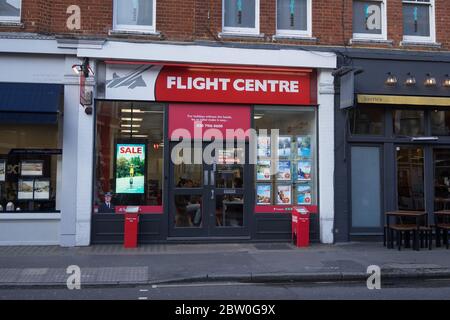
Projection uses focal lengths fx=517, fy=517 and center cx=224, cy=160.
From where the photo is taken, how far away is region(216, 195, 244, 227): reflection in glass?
12.3 m

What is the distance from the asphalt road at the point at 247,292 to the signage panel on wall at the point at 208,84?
16.9 feet

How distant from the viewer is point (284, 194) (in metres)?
12.6

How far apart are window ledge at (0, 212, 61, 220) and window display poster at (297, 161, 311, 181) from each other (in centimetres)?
579

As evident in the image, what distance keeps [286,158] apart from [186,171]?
2.51 metres

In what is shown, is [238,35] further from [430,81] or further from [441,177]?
[441,177]

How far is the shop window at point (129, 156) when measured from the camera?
12008 millimetres

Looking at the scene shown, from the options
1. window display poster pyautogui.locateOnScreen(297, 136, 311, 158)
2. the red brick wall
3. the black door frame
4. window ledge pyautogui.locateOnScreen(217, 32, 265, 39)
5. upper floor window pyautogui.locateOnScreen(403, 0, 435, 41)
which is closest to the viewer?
the red brick wall

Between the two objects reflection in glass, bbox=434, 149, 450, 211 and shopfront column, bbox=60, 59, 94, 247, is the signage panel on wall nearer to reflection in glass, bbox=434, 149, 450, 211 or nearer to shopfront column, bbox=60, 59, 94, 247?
shopfront column, bbox=60, 59, 94, 247

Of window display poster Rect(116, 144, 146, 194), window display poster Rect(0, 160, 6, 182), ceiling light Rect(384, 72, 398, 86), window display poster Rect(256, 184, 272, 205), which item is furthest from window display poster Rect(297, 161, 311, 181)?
window display poster Rect(0, 160, 6, 182)

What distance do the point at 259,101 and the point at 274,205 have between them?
8.32 ft

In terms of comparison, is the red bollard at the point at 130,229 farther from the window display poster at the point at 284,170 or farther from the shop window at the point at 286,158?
the window display poster at the point at 284,170

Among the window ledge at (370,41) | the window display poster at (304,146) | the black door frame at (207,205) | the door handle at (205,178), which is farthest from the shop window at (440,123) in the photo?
the door handle at (205,178)

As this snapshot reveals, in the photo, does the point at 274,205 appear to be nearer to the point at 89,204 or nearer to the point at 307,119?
the point at 307,119

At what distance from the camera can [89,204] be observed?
460 inches
